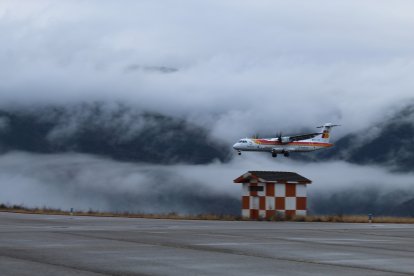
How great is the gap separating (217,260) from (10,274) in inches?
200

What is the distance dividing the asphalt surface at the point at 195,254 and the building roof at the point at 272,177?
2258 cm

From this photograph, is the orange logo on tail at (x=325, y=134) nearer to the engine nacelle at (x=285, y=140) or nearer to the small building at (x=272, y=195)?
the engine nacelle at (x=285, y=140)

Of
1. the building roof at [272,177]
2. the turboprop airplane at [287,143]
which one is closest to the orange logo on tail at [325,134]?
the turboprop airplane at [287,143]

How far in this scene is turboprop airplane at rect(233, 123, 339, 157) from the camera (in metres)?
103

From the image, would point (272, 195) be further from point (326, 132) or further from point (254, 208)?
point (326, 132)

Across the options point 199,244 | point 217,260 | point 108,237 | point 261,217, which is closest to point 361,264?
point 217,260

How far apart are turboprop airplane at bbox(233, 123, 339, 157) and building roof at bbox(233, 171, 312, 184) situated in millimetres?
46428

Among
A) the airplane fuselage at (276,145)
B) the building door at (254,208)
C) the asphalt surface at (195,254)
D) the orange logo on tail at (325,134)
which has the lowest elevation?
the asphalt surface at (195,254)

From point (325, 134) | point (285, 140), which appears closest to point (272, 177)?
point (285, 140)

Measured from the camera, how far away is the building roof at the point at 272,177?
4975 cm

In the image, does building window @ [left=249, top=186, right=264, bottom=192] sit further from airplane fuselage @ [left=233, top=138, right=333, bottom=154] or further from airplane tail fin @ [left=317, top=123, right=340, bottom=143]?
airplane tail fin @ [left=317, top=123, right=340, bottom=143]

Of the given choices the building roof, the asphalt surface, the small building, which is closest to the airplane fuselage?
the building roof

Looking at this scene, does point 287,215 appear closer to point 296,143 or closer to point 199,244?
point 199,244

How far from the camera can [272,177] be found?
1976 inches
